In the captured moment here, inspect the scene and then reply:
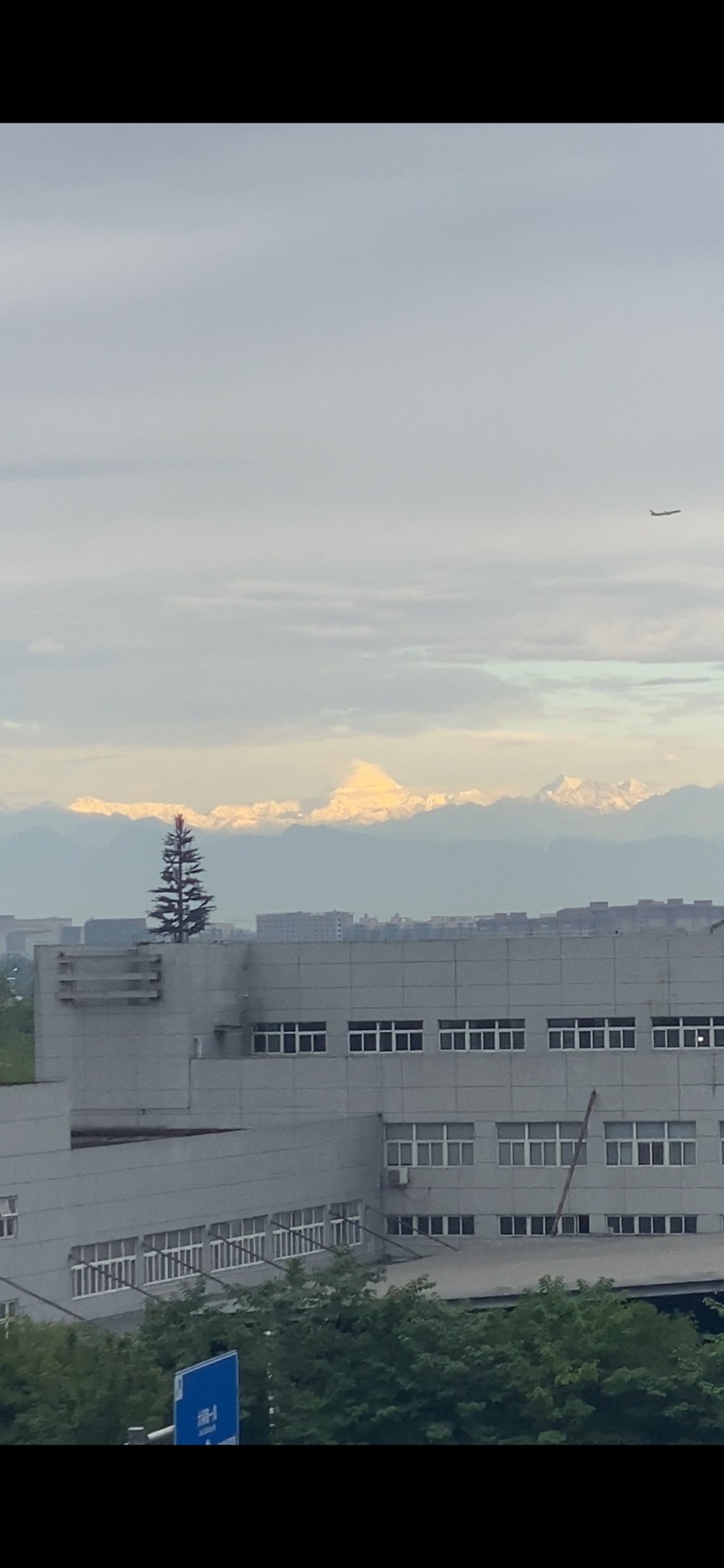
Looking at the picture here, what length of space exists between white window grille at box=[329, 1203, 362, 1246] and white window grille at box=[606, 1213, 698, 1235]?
4.65 m

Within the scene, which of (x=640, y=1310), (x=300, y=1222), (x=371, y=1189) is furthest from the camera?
(x=371, y=1189)

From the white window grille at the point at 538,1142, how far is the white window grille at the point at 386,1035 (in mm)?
3476

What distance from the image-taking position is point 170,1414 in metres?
15.6

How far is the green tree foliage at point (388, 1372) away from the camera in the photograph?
16500 millimetres

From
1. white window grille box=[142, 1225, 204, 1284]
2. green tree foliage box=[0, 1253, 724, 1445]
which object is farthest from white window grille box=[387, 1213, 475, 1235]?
green tree foliage box=[0, 1253, 724, 1445]

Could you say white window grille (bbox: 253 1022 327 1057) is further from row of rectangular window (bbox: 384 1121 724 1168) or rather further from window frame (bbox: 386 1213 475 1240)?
window frame (bbox: 386 1213 475 1240)

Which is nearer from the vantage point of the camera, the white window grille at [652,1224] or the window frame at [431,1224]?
the white window grille at [652,1224]

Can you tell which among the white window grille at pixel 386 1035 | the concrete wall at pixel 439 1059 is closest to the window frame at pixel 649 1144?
the concrete wall at pixel 439 1059

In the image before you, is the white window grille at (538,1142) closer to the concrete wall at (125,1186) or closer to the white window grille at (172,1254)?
the concrete wall at (125,1186)

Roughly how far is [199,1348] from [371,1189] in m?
17.9

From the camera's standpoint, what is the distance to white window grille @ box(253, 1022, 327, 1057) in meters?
39.7

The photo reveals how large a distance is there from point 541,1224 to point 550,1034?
180 inches
